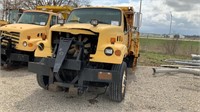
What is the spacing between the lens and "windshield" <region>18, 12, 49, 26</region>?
10109 mm

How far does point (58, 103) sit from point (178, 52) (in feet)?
66.4

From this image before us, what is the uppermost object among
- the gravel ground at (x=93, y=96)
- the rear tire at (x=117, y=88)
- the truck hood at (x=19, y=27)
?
the truck hood at (x=19, y=27)

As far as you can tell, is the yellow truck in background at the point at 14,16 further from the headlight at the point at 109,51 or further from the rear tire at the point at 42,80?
the headlight at the point at 109,51

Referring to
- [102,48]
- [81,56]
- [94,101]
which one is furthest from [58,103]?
[102,48]

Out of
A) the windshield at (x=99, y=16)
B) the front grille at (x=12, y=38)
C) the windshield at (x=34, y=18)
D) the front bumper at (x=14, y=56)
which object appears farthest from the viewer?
the windshield at (x=34, y=18)

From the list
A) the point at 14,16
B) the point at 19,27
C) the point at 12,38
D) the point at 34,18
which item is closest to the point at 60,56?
the point at 12,38

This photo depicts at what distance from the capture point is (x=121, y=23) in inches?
266

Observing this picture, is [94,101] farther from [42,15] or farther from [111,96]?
[42,15]

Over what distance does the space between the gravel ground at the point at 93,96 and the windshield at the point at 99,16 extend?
1.90 metres

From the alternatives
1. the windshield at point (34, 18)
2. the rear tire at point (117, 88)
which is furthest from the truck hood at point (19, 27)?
the rear tire at point (117, 88)

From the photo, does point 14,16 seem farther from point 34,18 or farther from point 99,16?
point 99,16

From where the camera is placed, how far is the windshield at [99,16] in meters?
6.76

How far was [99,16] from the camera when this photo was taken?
270 inches

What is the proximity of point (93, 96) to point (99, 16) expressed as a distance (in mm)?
2200
